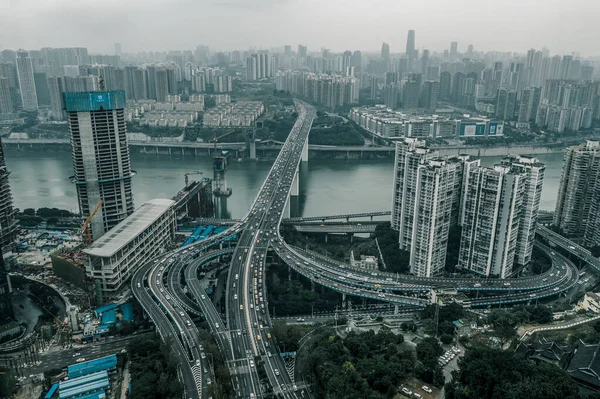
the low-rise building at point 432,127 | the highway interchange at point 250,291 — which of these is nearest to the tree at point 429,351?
the highway interchange at point 250,291

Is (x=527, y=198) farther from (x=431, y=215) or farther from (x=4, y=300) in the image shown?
(x=4, y=300)

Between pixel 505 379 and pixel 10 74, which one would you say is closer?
pixel 505 379

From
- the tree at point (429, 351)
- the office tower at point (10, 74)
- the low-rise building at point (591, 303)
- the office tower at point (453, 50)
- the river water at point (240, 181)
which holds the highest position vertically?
the office tower at point (453, 50)

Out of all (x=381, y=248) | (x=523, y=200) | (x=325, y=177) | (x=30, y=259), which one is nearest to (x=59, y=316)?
(x=30, y=259)

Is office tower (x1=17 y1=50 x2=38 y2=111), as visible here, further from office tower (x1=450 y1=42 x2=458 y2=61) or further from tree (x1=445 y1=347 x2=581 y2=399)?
office tower (x1=450 y1=42 x2=458 y2=61)

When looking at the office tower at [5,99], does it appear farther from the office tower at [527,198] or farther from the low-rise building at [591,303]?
the low-rise building at [591,303]

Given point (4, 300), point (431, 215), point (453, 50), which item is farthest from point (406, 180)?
point (453, 50)

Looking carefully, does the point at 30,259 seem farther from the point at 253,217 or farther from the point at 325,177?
the point at 325,177
